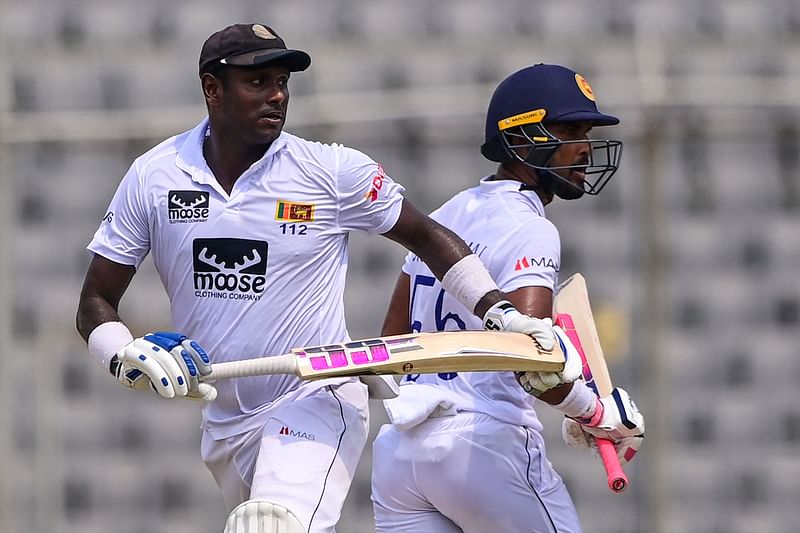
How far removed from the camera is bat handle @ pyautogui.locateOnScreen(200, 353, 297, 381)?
11.0ft

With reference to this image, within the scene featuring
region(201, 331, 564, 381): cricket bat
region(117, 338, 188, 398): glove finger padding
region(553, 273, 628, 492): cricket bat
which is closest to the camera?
region(117, 338, 188, 398): glove finger padding

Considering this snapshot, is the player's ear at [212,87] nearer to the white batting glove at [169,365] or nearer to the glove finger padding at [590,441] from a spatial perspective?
the white batting glove at [169,365]

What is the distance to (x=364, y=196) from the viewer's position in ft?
12.1

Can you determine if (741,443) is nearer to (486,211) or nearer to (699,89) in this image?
(699,89)

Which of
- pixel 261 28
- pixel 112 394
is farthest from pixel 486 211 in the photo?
pixel 112 394

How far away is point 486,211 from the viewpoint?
397 cm

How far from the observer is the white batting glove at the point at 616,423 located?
12.9 ft

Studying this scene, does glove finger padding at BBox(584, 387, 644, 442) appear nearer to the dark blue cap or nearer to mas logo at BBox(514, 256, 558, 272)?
mas logo at BBox(514, 256, 558, 272)

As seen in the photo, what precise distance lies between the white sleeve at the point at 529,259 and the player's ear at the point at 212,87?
83cm

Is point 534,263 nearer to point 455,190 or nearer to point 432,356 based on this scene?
point 432,356

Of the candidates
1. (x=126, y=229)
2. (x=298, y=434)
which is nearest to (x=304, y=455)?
(x=298, y=434)

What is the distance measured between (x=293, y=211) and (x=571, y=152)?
88 cm

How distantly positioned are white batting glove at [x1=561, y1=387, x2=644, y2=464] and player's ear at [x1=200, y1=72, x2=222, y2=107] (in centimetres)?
128

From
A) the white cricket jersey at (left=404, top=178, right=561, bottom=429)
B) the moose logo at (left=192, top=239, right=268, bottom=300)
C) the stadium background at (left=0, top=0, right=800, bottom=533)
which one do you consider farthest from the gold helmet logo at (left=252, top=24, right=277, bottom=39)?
the stadium background at (left=0, top=0, right=800, bottom=533)
